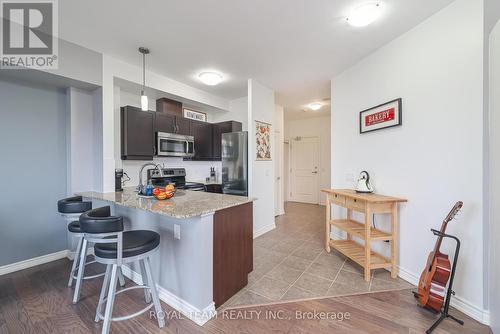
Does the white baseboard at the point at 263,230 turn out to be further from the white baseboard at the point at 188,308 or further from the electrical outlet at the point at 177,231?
the electrical outlet at the point at 177,231

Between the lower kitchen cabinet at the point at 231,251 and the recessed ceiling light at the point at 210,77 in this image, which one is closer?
the lower kitchen cabinet at the point at 231,251

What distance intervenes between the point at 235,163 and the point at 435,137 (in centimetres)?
267

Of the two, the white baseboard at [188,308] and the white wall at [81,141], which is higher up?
the white wall at [81,141]

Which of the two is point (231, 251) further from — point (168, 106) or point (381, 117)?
point (168, 106)

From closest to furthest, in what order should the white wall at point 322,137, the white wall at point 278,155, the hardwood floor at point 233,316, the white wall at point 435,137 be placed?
the hardwood floor at point 233,316, the white wall at point 435,137, the white wall at point 278,155, the white wall at point 322,137

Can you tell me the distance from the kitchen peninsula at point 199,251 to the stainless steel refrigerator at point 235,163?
1428 millimetres

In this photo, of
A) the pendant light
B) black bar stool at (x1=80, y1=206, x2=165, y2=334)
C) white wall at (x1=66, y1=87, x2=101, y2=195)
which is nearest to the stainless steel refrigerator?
the pendant light

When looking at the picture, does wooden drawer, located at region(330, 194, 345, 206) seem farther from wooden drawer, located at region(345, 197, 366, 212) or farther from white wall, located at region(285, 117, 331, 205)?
white wall, located at region(285, 117, 331, 205)

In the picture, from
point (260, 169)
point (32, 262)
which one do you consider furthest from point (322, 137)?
point (32, 262)

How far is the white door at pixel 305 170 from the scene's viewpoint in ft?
21.3

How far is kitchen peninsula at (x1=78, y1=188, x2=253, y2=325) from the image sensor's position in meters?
1.62

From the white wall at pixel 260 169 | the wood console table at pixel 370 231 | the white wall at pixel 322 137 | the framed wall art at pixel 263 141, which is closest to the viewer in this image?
the wood console table at pixel 370 231

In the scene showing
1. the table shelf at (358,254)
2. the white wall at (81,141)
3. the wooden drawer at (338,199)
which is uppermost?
the white wall at (81,141)

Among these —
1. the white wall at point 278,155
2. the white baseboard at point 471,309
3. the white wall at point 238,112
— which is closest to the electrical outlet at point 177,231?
the white baseboard at point 471,309
